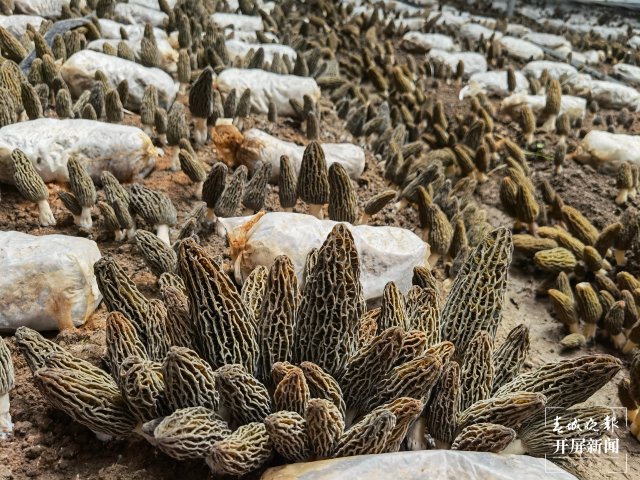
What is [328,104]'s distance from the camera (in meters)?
6.09

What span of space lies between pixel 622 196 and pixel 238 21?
5.09 m

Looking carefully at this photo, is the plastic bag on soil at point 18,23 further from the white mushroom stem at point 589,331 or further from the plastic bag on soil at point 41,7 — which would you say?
the white mushroom stem at point 589,331

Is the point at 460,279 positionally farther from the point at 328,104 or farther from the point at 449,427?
the point at 328,104

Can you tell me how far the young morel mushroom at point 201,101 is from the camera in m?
4.16

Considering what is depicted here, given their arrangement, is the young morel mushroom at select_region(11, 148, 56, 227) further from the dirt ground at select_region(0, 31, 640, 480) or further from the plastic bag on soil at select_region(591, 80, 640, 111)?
the plastic bag on soil at select_region(591, 80, 640, 111)

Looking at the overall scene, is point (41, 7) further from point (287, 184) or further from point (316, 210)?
point (316, 210)

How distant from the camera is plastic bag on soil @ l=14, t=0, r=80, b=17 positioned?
20.6 ft

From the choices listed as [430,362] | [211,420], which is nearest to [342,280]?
[430,362]

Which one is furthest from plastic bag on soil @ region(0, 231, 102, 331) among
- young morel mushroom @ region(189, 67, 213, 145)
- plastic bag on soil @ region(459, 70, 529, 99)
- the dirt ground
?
plastic bag on soil @ region(459, 70, 529, 99)

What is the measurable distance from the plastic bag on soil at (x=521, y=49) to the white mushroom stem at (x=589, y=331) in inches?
236

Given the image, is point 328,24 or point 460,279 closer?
point 460,279

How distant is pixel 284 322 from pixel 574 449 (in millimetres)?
1171

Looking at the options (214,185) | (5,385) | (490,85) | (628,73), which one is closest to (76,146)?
(214,185)

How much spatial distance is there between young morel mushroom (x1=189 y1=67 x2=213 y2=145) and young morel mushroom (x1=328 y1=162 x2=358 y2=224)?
123 cm
